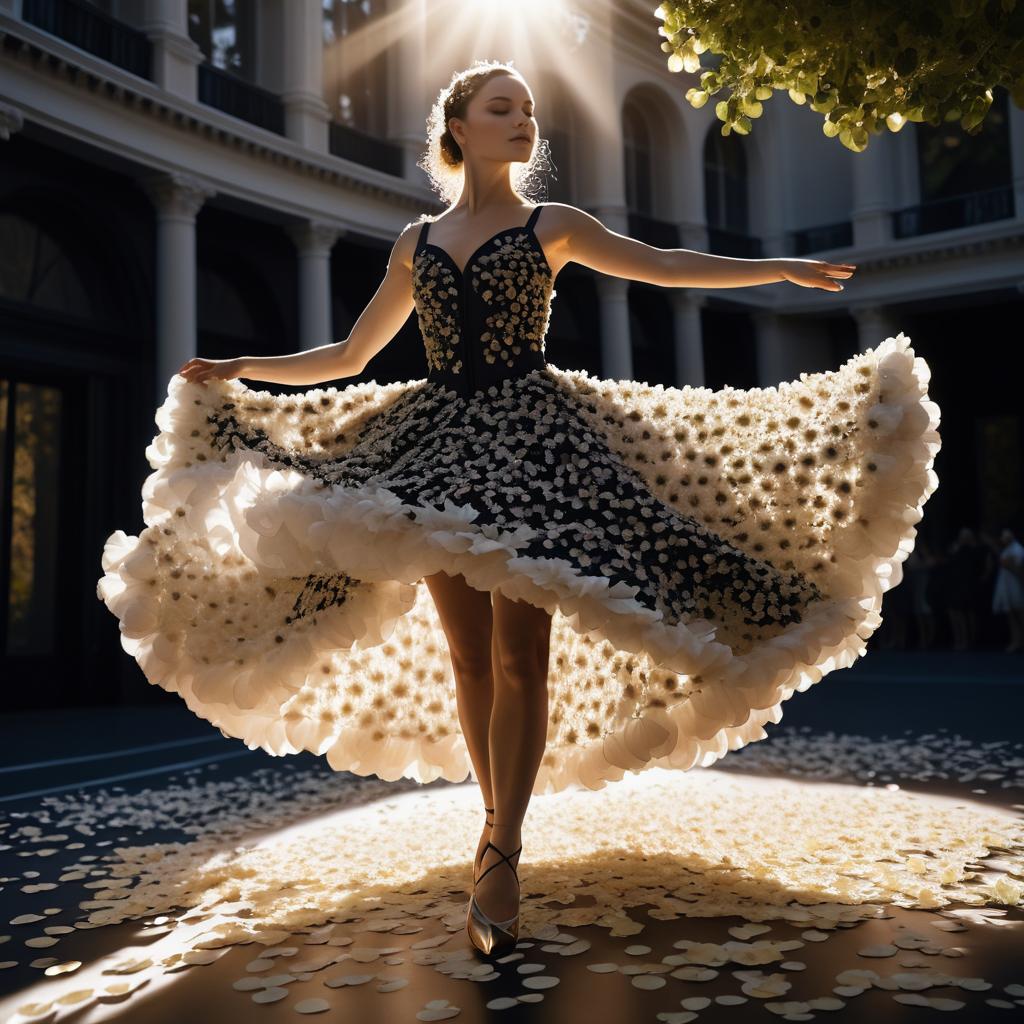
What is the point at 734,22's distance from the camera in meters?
3.26

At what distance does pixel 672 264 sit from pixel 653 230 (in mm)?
18580

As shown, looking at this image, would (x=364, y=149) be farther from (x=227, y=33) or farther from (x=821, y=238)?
(x=821, y=238)

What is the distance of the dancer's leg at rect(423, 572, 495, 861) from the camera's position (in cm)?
320

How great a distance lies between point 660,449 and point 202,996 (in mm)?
1813

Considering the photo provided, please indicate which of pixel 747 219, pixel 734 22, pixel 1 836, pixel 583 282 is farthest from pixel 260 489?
pixel 747 219

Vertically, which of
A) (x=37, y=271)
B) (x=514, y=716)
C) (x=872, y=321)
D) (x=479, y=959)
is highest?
(x=872, y=321)

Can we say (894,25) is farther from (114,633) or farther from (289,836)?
(114,633)

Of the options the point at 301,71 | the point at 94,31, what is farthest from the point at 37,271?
the point at 301,71

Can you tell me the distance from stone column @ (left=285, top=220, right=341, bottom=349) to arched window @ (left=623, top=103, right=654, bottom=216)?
338 inches

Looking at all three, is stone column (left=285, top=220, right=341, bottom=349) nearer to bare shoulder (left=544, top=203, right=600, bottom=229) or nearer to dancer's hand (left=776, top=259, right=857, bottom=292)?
bare shoulder (left=544, top=203, right=600, bottom=229)

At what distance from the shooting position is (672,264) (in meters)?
3.16

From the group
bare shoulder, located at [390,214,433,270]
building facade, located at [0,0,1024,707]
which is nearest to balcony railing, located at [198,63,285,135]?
building facade, located at [0,0,1024,707]

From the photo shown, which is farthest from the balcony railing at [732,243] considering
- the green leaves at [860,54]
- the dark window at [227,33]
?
the green leaves at [860,54]

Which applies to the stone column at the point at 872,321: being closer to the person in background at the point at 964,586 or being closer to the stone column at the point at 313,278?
the person in background at the point at 964,586
